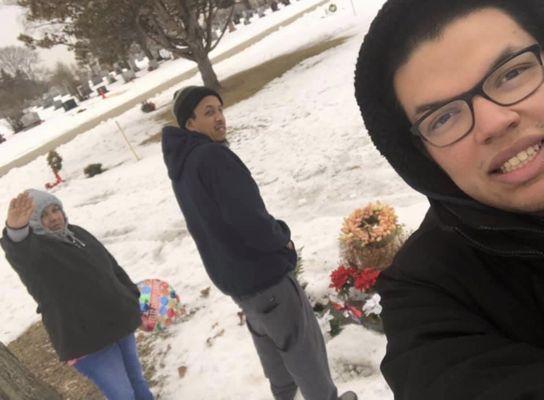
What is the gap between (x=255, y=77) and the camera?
16.0 metres

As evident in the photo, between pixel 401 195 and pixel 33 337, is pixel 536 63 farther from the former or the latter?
pixel 33 337

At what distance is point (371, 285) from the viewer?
11.3ft

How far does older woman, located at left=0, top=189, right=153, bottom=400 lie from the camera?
2.70 metres

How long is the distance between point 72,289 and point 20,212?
573 mm

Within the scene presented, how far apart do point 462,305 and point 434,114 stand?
0.51 meters

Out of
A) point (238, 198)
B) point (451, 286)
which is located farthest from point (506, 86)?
point (238, 198)

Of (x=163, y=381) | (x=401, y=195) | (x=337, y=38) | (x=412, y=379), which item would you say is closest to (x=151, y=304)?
(x=163, y=381)

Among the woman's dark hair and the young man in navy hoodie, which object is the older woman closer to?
the young man in navy hoodie

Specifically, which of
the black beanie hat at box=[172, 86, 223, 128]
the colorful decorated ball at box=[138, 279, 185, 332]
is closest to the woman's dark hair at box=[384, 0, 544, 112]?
the black beanie hat at box=[172, 86, 223, 128]

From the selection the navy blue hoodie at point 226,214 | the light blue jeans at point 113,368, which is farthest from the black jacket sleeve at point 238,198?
the light blue jeans at point 113,368

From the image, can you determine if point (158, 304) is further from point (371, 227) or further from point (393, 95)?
point (393, 95)

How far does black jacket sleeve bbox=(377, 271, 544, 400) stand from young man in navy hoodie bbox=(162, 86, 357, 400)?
1.27 metres

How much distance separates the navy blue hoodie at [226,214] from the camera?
238 cm

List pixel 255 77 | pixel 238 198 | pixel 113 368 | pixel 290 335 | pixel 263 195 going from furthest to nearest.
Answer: pixel 255 77
pixel 263 195
pixel 113 368
pixel 290 335
pixel 238 198
